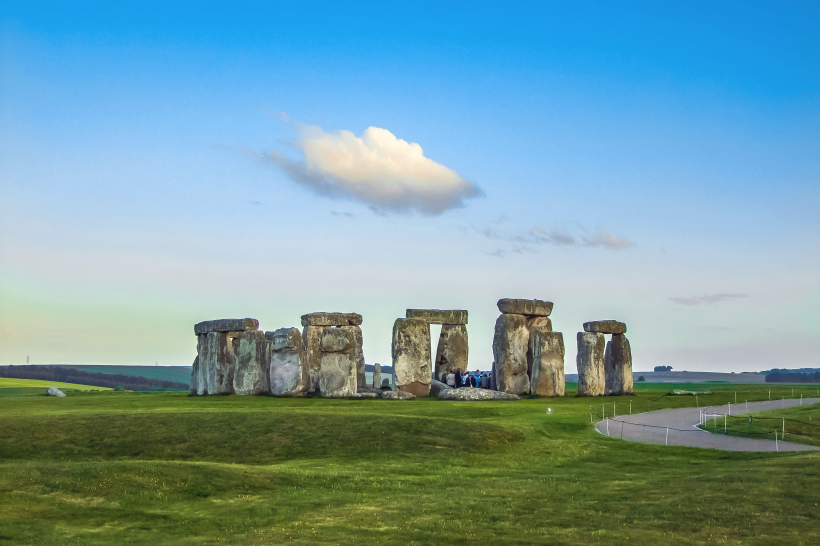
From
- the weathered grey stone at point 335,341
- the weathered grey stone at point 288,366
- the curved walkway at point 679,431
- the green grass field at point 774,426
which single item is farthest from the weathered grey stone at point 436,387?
the green grass field at point 774,426

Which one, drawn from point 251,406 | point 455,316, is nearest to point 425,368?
point 455,316

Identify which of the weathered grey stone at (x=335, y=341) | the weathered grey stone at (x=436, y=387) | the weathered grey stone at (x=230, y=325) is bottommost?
the weathered grey stone at (x=436, y=387)

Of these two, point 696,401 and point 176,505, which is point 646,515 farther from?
point 696,401

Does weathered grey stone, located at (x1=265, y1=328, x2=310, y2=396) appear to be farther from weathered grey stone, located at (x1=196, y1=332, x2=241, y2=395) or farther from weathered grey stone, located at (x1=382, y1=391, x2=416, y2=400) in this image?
weathered grey stone, located at (x1=382, y1=391, x2=416, y2=400)

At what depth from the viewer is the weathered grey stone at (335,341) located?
129 ft

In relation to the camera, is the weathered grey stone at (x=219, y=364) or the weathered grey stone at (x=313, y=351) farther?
the weathered grey stone at (x=219, y=364)

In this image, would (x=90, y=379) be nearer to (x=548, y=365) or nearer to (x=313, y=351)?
(x=313, y=351)

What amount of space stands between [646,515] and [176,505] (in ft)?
31.7

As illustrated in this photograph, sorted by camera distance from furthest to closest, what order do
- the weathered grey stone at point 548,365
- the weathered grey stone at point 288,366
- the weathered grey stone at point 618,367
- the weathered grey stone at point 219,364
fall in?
the weathered grey stone at point 618,367, the weathered grey stone at point 219,364, the weathered grey stone at point 548,365, the weathered grey stone at point 288,366

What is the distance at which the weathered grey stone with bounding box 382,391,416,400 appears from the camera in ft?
128

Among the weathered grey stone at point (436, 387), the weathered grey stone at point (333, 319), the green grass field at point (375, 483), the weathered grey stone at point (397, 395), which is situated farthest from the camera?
the weathered grey stone at point (436, 387)

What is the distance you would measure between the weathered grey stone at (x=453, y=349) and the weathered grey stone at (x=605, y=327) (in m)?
6.87

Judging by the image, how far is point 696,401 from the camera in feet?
128

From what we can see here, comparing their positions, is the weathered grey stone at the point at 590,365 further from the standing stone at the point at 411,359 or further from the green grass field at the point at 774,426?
the green grass field at the point at 774,426
